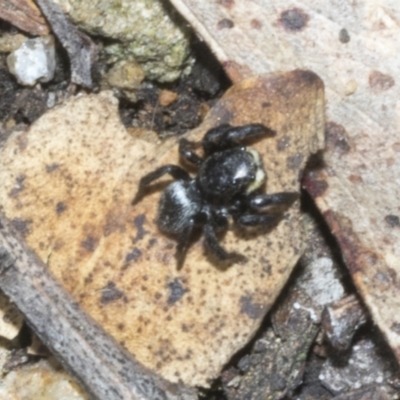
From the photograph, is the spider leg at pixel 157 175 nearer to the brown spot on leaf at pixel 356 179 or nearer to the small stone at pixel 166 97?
the small stone at pixel 166 97

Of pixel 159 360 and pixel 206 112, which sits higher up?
pixel 206 112

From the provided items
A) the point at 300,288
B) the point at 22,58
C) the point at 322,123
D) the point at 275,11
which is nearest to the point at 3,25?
the point at 22,58

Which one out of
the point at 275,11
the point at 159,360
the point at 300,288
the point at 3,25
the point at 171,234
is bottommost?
the point at 300,288

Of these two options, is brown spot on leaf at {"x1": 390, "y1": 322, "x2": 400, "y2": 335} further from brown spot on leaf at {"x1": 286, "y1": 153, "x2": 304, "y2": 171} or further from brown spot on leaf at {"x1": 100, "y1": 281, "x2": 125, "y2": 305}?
brown spot on leaf at {"x1": 100, "y1": 281, "x2": 125, "y2": 305}

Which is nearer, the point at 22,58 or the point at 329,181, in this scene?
the point at 329,181

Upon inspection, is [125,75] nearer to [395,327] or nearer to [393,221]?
[393,221]

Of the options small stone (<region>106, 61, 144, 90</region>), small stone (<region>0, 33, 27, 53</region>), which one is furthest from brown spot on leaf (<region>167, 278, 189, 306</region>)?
small stone (<region>0, 33, 27, 53</region>)

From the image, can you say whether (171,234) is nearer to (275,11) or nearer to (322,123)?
(322,123)
